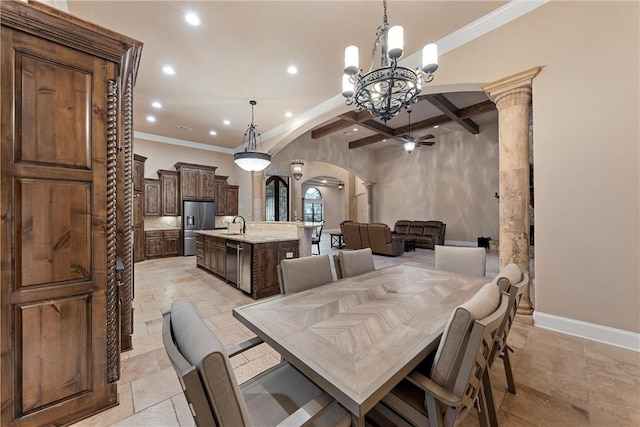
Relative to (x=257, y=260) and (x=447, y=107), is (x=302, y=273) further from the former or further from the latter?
(x=447, y=107)

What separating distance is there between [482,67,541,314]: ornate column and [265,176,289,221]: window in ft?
36.7

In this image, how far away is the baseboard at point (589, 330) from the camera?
7.41ft

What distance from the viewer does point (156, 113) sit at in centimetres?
566

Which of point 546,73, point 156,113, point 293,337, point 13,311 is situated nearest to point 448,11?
point 546,73

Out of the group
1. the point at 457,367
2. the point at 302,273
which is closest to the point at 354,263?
the point at 302,273

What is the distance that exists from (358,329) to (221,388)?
72cm

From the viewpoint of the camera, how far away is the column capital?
2.72 metres

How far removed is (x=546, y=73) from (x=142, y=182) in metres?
8.07

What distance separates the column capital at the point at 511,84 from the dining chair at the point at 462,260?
6.25 ft

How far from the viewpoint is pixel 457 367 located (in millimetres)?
969

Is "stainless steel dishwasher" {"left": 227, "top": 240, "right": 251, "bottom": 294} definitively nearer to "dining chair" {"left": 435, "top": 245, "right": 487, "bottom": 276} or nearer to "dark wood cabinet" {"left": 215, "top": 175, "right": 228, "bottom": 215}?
"dining chair" {"left": 435, "top": 245, "right": 487, "bottom": 276}

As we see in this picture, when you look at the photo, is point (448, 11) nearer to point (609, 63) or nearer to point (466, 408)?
point (609, 63)

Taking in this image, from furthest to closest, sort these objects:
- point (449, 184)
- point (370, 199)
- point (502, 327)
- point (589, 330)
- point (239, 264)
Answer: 1. point (370, 199)
2. point (449, 184)
3. point (239, 264)
4. point (589, 330)
5. point (502, 327)

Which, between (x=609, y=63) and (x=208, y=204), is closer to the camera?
(x=609, y=63)
